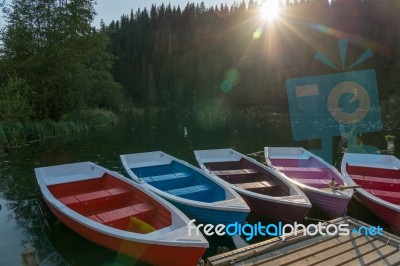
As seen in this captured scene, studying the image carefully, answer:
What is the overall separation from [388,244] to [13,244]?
322 inches

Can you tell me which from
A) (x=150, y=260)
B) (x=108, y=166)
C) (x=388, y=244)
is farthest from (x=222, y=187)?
(x=108, y=166)

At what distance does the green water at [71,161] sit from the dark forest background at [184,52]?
592cm

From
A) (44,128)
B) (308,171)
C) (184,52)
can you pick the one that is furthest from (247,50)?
(308,171)

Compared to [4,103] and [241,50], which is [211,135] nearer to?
[4,103]

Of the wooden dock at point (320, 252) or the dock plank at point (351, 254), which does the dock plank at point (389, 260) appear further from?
the dock plank at point (351, 254)

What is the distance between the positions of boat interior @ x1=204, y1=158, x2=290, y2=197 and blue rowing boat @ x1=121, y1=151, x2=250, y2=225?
948mm

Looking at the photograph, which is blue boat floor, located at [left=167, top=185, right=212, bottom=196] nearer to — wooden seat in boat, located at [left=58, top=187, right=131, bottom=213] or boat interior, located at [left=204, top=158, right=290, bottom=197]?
boat interior, located at [left=204, top=158, right=290, bottom=197]

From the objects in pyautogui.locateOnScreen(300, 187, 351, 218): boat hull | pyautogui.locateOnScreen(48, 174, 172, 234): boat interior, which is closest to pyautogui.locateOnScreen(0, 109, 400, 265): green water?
pyautogui.locateOnScreen(48, 174, 172, 234): boat interior

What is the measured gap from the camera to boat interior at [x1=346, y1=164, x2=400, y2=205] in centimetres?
863

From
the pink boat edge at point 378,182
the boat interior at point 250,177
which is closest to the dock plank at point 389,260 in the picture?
the pink boat edge at point 378,182

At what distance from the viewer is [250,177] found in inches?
406

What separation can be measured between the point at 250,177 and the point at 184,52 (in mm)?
84922

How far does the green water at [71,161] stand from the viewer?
693cm

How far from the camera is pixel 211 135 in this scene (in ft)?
83.8
